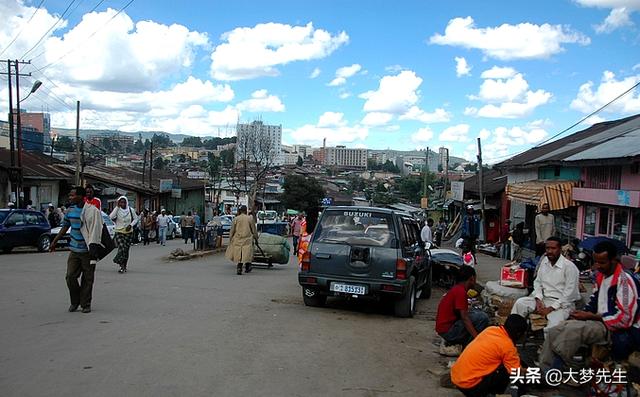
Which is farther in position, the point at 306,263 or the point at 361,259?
the point at 306,263

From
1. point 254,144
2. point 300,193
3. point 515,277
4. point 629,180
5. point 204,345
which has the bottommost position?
point 300,193

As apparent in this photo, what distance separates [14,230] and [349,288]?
15.1m

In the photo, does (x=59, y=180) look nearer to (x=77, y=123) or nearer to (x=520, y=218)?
(x=77, y=123)

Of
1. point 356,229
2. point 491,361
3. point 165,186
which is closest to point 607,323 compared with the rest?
point 491,361

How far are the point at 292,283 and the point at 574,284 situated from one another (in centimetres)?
770

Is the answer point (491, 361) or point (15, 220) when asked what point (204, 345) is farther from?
point (15, 220)

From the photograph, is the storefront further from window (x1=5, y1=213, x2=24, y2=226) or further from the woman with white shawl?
window (x1=5, y1=213, x2=24, y2=226)

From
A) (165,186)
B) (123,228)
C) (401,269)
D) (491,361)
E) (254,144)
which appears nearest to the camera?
(491,361)

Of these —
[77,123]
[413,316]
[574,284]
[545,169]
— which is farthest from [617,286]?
[77,123]

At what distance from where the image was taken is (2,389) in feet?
17.1

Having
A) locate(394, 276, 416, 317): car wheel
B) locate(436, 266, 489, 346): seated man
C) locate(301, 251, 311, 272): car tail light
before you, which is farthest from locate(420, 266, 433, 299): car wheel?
locate(436, 266, 489, 346): seated man

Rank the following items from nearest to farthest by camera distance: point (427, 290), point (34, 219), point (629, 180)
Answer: point (427, 290), point (629, 180), point (34, 219)

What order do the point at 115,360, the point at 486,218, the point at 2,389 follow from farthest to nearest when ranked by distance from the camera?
the point at 486,218
the point at 115,360
the point at 2,389

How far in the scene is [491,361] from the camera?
504cm
